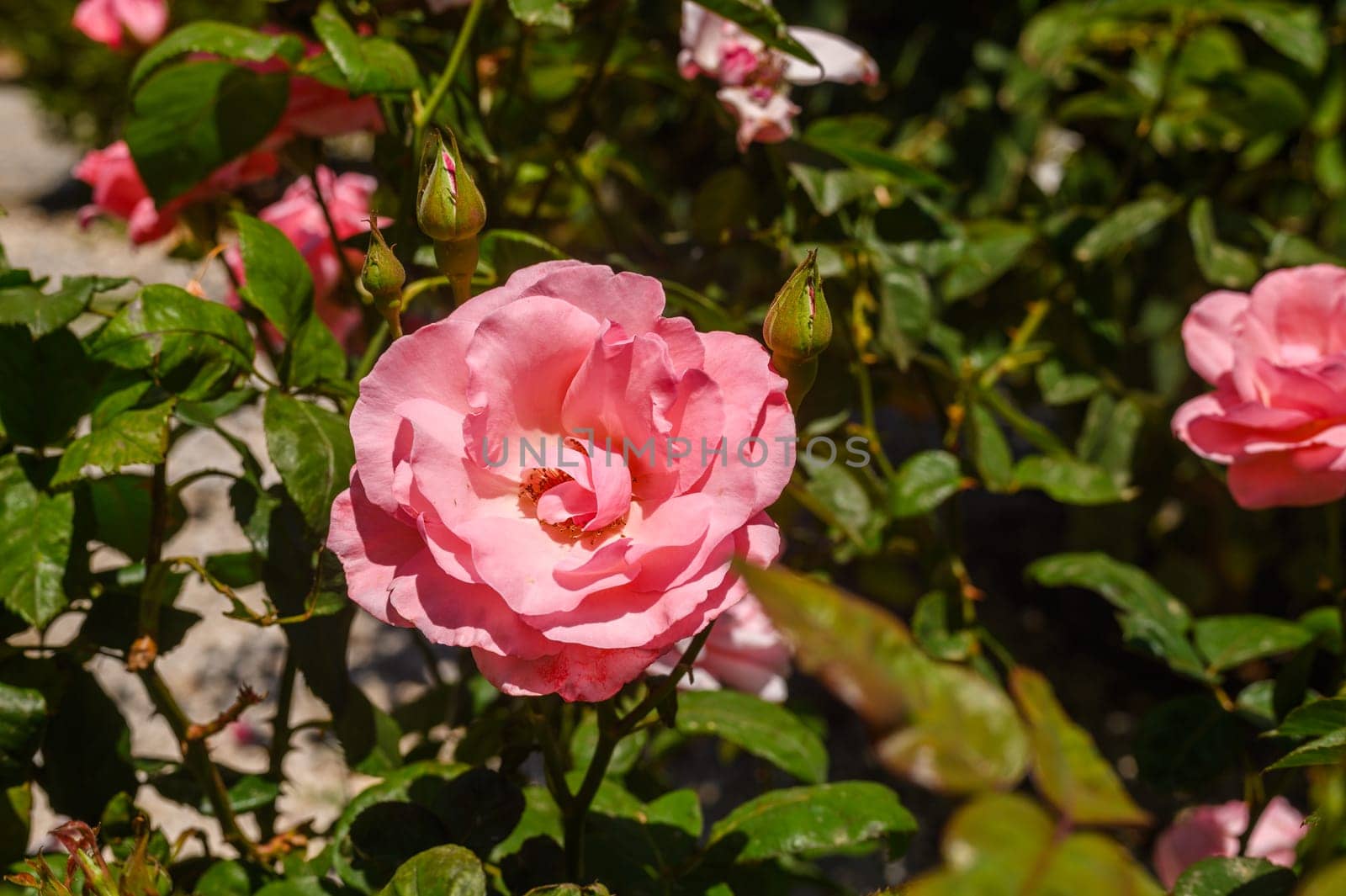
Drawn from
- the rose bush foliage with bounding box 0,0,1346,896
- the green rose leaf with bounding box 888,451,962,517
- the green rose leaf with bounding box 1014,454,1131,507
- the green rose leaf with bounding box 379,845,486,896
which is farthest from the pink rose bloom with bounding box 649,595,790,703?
the green rose leaf with bounding box 379,845,486,896

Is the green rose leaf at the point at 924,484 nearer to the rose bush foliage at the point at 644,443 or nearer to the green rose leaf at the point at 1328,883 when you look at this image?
the rose bush foliage at the point at 644,443

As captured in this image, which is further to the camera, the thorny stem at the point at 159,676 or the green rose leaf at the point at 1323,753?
the thorny stem at the point at 159,676

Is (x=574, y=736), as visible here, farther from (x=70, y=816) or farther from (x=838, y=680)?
(x=838, y=680)

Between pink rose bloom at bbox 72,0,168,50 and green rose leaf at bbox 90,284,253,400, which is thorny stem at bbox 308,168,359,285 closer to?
green rose leaf at bbox 90,284,253,400

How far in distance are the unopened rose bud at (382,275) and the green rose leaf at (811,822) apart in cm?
38

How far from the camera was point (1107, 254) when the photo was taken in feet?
3.51

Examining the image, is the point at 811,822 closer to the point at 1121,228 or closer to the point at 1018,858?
the point at 1018,858

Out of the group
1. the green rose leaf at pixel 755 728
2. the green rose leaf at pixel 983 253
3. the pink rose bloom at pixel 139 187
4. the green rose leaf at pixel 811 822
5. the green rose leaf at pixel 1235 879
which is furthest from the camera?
the green rose leaf at pixel 983 253

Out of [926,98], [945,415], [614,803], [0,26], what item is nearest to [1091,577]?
[945,415]

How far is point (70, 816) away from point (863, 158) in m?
0.74

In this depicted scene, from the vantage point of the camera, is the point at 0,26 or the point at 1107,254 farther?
the point at 0,26

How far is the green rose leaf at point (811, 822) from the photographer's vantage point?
650 millimetres

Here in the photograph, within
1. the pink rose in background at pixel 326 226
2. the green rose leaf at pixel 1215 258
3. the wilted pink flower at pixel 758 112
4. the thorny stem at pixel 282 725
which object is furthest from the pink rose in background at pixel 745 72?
the thorny stem at pixel 282 725

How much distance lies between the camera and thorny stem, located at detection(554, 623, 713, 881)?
20.2 inches
